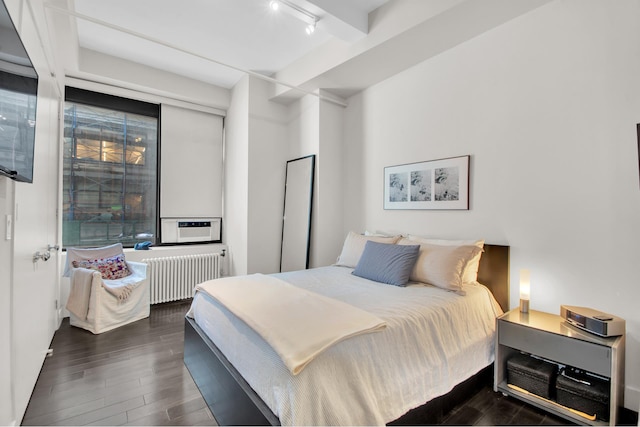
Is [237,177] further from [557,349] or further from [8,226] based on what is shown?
[557,349]

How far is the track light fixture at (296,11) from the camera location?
248 cm

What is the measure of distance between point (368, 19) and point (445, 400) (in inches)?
124

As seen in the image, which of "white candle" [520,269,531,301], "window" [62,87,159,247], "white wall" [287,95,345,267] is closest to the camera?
"white candle" [520,269,531,301]

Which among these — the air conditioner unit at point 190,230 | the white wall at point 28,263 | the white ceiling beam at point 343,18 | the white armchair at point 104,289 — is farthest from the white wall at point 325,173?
the white wall at point 28,263

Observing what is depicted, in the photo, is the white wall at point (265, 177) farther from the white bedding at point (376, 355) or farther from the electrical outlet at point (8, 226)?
the electrical outlet at point (8, 226)

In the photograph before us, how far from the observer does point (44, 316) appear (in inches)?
94.0

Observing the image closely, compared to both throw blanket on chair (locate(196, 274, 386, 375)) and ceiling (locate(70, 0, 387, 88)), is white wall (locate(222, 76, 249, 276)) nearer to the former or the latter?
ceiling (locate(70, 0, 387, 88))

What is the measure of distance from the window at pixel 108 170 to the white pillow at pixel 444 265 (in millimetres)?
3615

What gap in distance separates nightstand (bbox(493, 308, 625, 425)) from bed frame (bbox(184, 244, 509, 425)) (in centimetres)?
22

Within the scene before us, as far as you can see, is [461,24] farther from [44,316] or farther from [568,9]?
[44,316]

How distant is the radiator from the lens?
380cm

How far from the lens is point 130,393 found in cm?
200

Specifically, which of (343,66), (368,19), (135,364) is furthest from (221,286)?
(368,19)

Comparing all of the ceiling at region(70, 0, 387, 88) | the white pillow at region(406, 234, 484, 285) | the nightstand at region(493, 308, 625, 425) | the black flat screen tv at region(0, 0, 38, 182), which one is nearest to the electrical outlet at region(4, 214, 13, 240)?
the black flat screen tv at region(0, 0, 38, 182)
